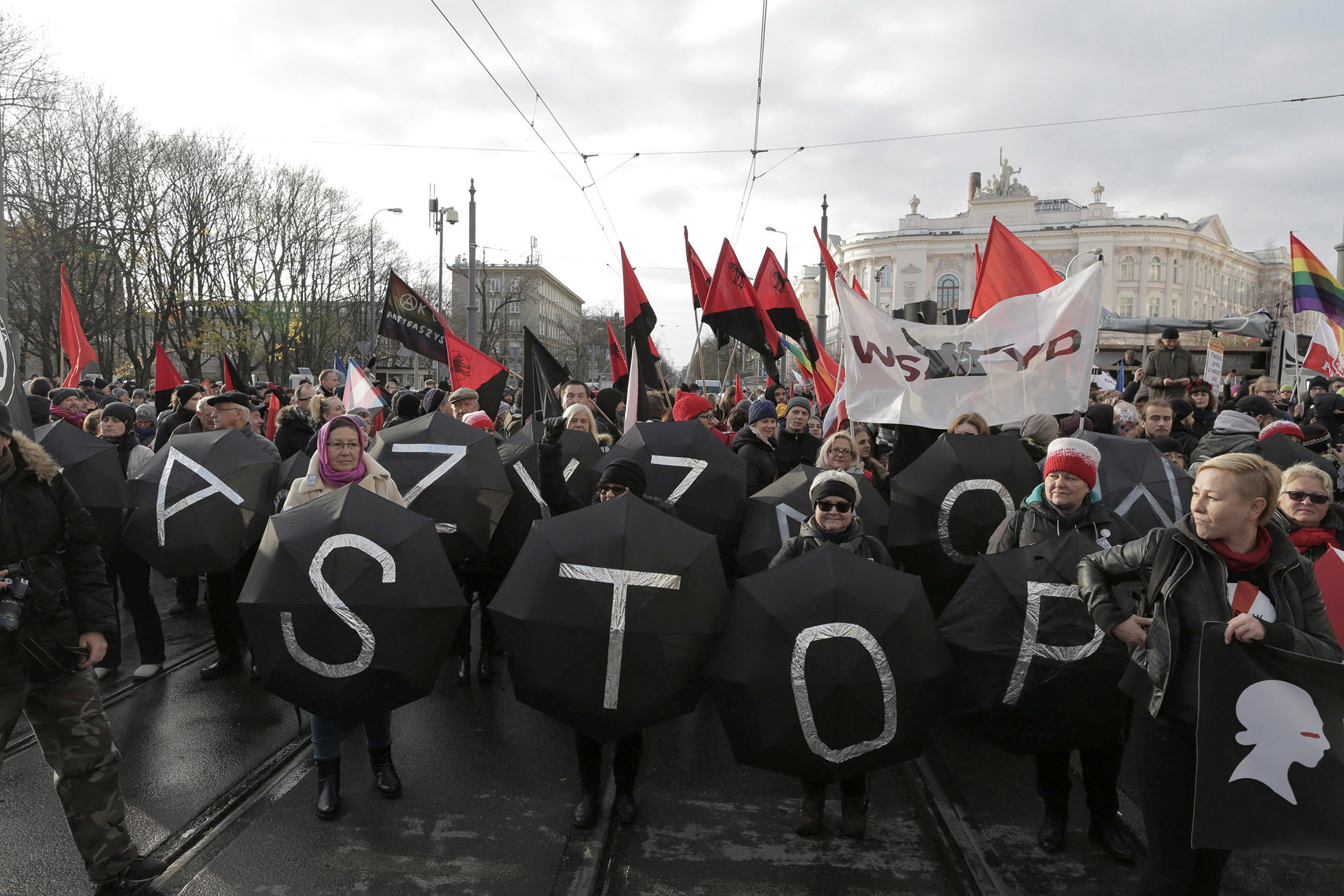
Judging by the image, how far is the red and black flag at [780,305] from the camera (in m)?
9.73

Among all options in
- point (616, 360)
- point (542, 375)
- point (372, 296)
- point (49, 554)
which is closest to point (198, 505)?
point (49, 554)

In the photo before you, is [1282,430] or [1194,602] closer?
[1194,602]

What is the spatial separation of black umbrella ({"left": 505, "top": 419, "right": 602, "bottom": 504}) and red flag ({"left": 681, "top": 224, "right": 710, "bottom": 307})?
13.0 ft

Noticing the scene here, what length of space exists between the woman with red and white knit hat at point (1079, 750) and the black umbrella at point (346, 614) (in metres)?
2.55

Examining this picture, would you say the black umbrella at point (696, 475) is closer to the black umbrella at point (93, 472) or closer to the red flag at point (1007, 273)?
the red flag at point (1007, 273)

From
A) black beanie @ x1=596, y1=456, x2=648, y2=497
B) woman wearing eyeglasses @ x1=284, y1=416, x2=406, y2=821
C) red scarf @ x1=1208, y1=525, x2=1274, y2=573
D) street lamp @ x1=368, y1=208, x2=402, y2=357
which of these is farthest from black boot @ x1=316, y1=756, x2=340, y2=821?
street lamp @ x1=368, y1=208, x2=402, y2=357

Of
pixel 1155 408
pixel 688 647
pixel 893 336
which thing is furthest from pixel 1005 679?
pixel 1155 408

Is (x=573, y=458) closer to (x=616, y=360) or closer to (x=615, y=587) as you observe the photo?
(x=615, y=587)

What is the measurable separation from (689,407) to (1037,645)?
4.37m

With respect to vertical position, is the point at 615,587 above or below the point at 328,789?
above

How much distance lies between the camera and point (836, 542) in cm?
418

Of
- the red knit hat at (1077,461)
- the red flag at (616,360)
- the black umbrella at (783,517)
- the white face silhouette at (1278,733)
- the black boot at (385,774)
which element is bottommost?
the black boot at (385,774)

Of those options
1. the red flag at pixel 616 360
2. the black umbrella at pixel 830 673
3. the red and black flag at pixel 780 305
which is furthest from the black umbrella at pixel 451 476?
the red and black flag at pixel 780 305

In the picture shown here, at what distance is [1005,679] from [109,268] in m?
32.4
